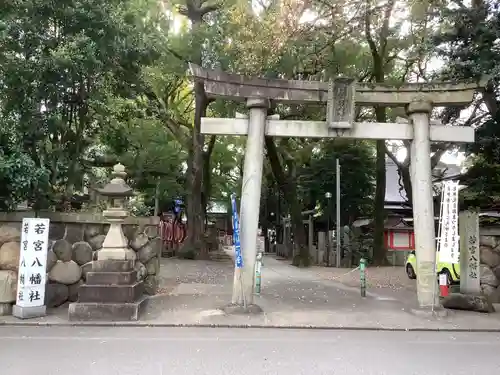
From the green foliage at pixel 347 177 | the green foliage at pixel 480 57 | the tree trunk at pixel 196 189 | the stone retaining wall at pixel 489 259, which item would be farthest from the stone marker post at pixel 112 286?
the green foliage at pixel 347 177

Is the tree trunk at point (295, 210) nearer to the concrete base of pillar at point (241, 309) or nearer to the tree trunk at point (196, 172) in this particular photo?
the tree trunk at point (196, 172)

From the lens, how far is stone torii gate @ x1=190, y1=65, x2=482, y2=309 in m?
10.1

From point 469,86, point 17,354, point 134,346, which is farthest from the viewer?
point 469,86

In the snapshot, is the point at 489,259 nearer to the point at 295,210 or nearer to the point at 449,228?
the point at 449,228

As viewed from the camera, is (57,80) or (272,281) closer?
(57,80)

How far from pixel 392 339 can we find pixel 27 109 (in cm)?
892

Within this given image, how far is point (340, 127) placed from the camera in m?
10.4

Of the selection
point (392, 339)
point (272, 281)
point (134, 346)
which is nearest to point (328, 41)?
point (272, 281)

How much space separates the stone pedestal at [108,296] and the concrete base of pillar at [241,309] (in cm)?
181

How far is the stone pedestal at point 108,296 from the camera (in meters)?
9.03

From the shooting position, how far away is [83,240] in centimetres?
1085

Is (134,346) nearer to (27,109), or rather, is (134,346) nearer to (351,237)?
(27,109)

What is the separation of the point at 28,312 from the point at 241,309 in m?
4.19

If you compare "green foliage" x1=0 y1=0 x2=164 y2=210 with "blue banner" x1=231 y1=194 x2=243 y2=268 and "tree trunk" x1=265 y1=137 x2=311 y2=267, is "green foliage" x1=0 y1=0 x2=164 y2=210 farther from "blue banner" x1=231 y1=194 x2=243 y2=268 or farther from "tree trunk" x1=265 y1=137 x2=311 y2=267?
"tree trunk" x1=265 y1=137 x2=311 y2=267
